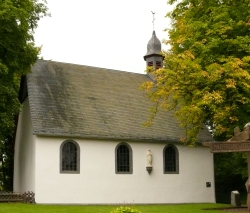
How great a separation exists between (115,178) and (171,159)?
3.80 meters

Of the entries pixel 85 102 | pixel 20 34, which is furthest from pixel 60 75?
pixel 20 34

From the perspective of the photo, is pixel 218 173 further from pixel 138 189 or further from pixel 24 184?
pixel 24 184

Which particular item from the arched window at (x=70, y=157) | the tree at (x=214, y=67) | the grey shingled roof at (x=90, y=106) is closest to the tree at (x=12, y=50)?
the grey shingled roof at (x=90, y=106)

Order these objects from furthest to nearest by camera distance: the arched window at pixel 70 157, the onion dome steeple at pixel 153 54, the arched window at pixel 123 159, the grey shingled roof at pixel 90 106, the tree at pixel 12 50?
the onion dome steeple at pixel 153 54 → the arched window at pixel 123 159 → the grey shingled roof at pixel 90 106 → the arched window at pixel 70 157 → the tree at pixel 12 50

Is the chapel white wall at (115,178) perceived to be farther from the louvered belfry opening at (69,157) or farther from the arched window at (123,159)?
the louvered belfry opening at (69,157)

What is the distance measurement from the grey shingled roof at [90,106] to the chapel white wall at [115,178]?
589 millimetres

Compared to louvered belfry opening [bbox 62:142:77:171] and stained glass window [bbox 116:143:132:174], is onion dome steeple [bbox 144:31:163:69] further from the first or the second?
louvered belfry opening [bbox 62:142:77:171]

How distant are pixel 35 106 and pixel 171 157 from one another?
26.8 ft

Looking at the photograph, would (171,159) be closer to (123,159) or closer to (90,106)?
(123,159)

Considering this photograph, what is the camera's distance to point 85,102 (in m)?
25.1

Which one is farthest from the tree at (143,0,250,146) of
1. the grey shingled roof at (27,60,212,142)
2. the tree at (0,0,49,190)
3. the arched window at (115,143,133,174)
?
the tree at (0,0,49,190)

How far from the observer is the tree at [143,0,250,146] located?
60.3 ft

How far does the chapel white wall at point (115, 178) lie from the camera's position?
2194 centimetres

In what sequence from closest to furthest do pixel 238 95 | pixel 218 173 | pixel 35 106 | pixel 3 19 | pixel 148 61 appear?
pixel 238 95 → pixel 3 19 → pixel 35 106 → pixel 218 173 → pixel 148 61
